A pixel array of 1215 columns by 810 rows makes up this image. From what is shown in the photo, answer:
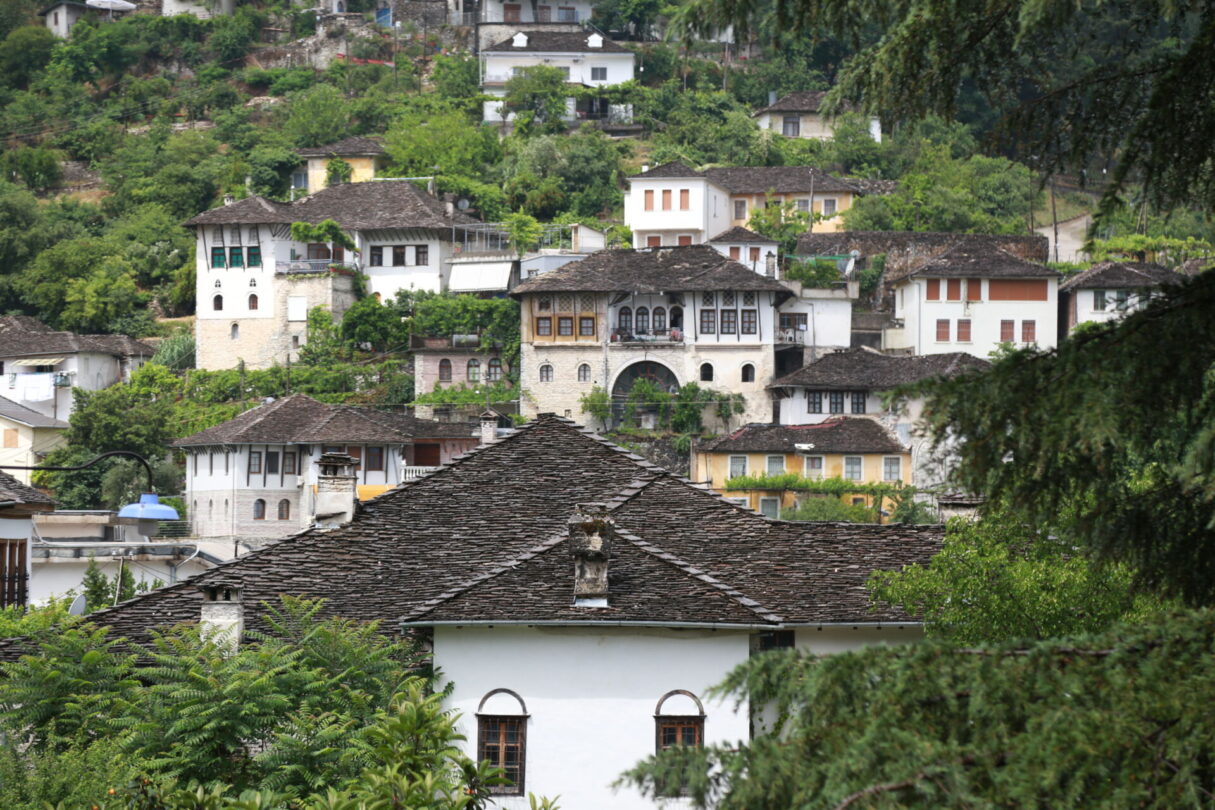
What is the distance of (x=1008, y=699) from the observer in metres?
8.60

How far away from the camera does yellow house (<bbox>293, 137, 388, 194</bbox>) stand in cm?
10744

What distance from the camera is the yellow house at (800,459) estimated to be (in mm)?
71750

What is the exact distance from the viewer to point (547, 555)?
22484 millimetres

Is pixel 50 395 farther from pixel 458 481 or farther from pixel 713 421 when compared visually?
pixel 458 481

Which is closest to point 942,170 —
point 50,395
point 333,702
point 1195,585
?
point 50,395

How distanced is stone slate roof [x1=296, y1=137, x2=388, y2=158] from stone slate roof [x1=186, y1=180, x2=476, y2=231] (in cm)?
1249

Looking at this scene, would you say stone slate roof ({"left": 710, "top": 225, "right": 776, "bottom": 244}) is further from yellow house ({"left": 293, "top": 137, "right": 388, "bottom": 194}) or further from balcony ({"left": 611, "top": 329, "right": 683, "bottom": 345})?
yellow house ({"left": 293, "top": 137, "right": 388, "bottom": 194})

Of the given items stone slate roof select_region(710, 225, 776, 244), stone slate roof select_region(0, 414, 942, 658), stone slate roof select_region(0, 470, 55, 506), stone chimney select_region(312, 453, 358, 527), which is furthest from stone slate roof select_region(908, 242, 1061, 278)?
stone slate roof select_region(0, 470, 55, 506)

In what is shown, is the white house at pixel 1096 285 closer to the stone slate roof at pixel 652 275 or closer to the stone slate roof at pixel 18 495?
the stone slate roof at pixel 652 275

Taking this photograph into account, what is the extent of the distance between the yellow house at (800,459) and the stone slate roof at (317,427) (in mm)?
9262

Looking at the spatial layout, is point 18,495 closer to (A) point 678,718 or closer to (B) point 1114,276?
(A) point 678,718

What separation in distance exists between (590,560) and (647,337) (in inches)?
2307

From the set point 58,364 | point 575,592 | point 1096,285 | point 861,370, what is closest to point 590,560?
point 575,592

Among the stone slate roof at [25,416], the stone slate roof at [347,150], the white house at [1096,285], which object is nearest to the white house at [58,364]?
the stone slate roof at [25,416]
